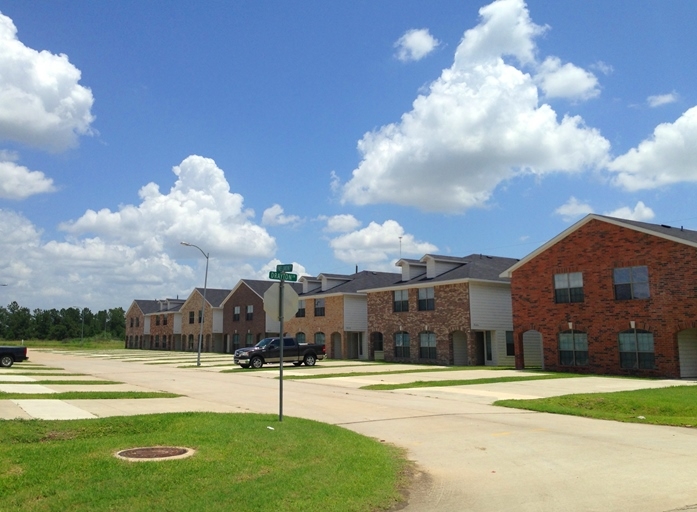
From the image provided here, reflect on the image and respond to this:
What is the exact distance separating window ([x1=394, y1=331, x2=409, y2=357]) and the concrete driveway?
23054 millimetres

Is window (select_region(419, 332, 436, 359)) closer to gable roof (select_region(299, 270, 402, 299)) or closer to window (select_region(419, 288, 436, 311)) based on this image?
window (select_region(419, 288, 436, 311))

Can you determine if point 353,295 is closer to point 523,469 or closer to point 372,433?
point 372,433

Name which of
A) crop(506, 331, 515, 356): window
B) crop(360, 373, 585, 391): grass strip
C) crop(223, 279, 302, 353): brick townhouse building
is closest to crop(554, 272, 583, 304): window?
crop(360, 373, 585, 391): grass strip

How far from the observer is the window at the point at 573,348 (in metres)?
31.8

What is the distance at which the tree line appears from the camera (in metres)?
134

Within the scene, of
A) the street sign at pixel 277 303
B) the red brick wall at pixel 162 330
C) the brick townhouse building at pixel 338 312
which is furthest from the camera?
the red brick wall at pixel 162 330

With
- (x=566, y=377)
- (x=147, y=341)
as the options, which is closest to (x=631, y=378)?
(x=566, y=377)

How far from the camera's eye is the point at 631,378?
92.7 feet

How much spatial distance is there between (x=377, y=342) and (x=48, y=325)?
11062cm

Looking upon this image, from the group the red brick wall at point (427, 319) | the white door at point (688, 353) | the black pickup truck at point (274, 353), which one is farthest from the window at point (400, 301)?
the white door at point (688, 353)

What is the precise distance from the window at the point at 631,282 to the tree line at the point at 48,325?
11419cm

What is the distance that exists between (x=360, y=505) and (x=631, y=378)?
25.3 metres

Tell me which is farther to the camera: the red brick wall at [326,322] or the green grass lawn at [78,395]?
the red brick wall at [326,322]

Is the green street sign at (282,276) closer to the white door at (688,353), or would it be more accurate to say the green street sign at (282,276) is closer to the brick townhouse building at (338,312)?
the white door at (688,353)
